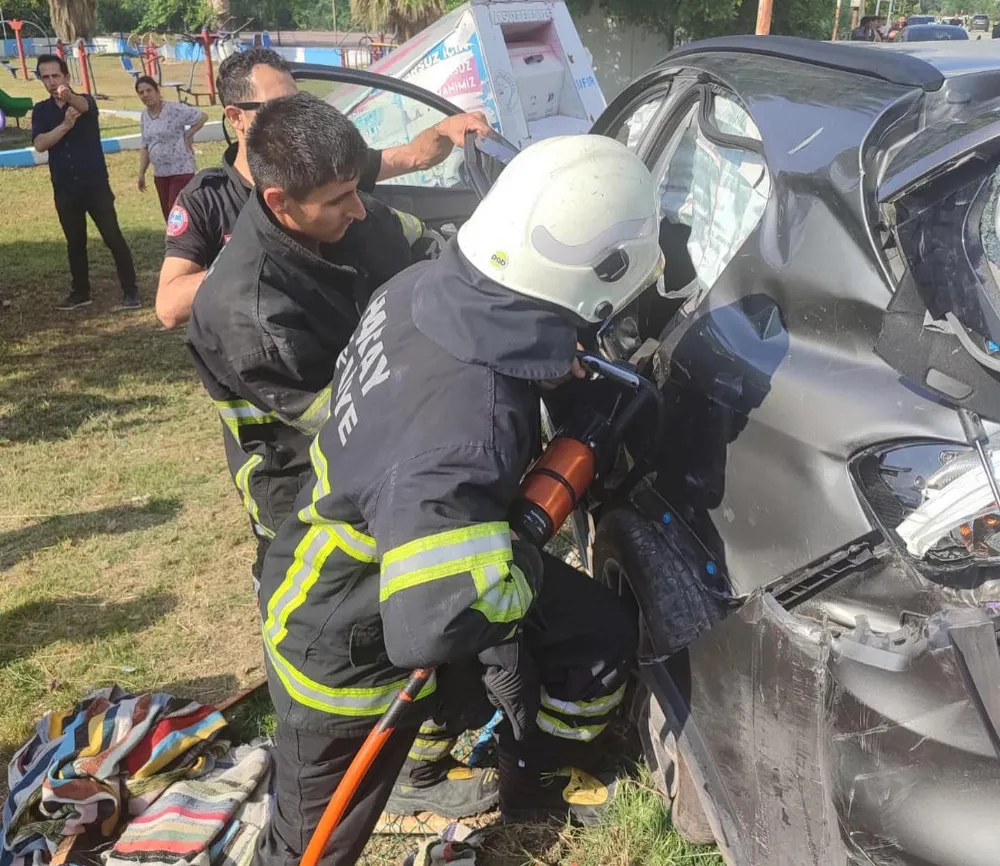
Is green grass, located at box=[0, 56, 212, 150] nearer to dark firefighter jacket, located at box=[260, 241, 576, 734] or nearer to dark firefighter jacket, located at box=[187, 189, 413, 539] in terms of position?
dark firefighter jacket, located at box=[187, 189, 413, 539]

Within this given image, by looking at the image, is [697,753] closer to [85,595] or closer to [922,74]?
[922,74]

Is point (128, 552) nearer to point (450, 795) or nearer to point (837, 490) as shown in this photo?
point (450, 795)

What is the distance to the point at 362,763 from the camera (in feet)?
5.85

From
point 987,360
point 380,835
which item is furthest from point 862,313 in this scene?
point 380,835

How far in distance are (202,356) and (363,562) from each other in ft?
2.97

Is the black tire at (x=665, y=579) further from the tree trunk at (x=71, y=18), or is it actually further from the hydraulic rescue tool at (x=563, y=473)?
the tree trunk at (x=71, y=18)

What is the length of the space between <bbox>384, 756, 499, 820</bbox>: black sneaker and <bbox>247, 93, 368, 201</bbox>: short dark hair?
161 cm

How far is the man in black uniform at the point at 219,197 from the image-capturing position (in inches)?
113

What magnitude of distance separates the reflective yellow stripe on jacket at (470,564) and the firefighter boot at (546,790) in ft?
3.31

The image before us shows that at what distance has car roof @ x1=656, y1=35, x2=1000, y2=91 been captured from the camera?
72.5 inches

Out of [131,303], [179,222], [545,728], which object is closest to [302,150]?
[179,222]

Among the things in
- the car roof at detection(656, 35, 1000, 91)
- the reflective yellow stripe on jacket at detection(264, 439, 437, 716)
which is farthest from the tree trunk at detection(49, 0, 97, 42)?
the reflective yellow stripe on jacket at detection(264, 439, 437, 716)

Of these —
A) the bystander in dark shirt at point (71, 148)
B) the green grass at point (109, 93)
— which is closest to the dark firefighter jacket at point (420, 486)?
the bystander in dark shirt at point (71, 148)

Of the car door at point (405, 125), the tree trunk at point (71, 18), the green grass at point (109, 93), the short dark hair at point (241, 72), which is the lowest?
the green grass at point (109, 93)
